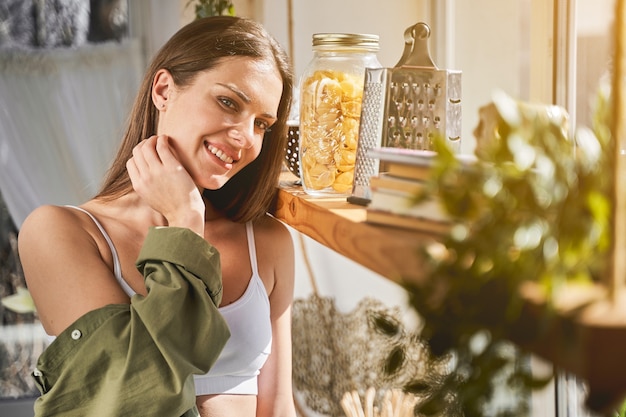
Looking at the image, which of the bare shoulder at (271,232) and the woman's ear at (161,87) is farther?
the bare shoulder at (271,232)

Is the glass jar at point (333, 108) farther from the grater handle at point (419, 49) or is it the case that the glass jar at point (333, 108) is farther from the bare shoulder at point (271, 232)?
the bare shoulder at point (271, 232)

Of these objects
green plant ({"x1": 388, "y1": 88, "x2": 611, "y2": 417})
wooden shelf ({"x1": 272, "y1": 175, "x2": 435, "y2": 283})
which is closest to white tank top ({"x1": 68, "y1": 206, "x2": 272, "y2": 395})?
wooden shelf ({"x1": 272, "y1": 175, "x2": 435, "y2": 283})

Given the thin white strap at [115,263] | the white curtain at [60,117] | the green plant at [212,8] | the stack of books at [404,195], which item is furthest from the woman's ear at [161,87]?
the white curtain at [60,117]

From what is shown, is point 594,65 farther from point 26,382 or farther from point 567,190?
point 26,382

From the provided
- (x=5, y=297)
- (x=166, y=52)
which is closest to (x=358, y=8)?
(x=166, y=52)

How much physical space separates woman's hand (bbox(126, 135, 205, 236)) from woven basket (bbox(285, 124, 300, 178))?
1.07 feet

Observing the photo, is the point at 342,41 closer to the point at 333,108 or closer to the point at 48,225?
the point at 333,108

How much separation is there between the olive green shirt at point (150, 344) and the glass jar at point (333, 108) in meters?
0.27

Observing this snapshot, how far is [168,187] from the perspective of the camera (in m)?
1.55

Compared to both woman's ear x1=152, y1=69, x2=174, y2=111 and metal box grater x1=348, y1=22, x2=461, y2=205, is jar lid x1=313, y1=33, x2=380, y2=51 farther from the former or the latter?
woman's ear x1=152, y1=69, x2=174, y2=111

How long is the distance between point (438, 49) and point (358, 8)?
1.24 feet

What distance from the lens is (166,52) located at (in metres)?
1.71

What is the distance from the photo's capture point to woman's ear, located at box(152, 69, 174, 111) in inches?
65.9

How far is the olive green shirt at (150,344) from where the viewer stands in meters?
1.37
